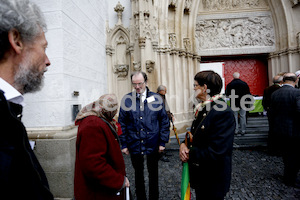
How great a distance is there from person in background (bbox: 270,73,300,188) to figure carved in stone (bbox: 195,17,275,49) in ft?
15.9

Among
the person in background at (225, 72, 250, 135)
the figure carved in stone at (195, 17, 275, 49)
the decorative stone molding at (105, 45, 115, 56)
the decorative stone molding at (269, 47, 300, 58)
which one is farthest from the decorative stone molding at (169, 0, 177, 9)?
the decorative stone molding at (269, 47, 300, 58)

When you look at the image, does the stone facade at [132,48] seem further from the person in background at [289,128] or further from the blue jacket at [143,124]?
the person in background at [289,128]

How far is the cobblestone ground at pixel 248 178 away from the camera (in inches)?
104

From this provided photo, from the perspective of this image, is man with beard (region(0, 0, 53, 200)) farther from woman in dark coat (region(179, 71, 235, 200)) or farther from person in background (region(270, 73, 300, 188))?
person in background (region(270, 73, 300, 188))

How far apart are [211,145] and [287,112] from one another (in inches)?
91.4

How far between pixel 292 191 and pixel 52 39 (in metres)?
4.26

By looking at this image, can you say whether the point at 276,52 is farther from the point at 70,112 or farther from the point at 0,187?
the point at 0,187

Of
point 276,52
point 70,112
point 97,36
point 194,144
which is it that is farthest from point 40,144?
point 276,52

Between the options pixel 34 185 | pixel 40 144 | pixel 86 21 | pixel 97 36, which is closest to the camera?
pixel 34 185

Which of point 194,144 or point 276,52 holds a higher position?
point 276,52

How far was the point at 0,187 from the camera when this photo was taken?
0.53 m

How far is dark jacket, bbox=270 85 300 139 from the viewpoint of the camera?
9.51 feet

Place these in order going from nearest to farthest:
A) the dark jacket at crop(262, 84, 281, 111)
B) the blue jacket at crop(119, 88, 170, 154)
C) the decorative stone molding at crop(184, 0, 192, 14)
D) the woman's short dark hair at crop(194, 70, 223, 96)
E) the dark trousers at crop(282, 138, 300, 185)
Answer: the woman's short dark hair at crop(194, 70, 223, 96), the blue jacket at crop(119, 88, 170, 154), the dark trousers at crop(282, 138, 300, 185), the dark jacket at crop(262, 84, 281, 111), the decorative stone molding at crop(184, 0, 192, 14)

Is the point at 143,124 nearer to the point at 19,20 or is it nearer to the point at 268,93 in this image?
the point at 19,20
